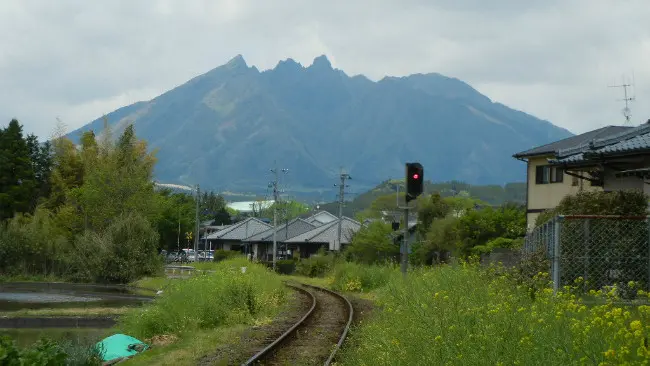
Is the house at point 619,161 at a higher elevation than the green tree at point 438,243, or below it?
higher

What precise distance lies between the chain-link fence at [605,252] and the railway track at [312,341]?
3.82 metres

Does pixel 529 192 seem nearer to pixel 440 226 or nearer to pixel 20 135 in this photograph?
pixel 440 226

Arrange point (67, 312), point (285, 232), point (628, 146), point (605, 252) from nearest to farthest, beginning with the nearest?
point (605, 252)
point (628, 146)
point (67, 312)
point (285, 232)

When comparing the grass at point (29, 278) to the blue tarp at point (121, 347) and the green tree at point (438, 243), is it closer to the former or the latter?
the green tree at point (438, 243)

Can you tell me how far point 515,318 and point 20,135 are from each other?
71.2 metres

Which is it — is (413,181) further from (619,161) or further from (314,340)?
(619,161)

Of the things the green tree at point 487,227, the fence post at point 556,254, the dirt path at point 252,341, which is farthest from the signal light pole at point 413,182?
the green tree at point 487,227

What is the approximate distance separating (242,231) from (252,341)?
302ft

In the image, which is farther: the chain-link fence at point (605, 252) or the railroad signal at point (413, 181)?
the railroad signal at point (413, 181)

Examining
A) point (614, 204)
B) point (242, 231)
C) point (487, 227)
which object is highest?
point (614, 204)

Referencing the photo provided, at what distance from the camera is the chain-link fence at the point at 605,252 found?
10.9m

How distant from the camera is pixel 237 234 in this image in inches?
4186

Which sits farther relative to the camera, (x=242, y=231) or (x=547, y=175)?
(x=242, y=231)

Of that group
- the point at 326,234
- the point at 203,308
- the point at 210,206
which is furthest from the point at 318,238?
the point at 203,308
